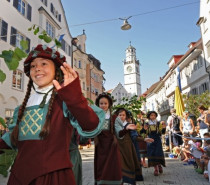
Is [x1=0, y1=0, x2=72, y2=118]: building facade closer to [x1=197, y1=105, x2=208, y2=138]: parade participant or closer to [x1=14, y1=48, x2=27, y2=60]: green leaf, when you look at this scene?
[x1=197, y1=105, x2=208, y2=138]: parade participant

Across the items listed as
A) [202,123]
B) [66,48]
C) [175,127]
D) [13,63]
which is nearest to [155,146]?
[202,123]

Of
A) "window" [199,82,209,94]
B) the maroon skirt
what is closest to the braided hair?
the maroon skirt

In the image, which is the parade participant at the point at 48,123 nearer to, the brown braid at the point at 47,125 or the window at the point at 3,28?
the brown braid at the point at 47,125

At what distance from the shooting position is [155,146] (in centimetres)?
677

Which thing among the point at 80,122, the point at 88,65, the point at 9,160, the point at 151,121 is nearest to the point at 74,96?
the point at 80,122

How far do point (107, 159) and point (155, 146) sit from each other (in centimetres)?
322

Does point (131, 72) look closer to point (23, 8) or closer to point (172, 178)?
point (23, 8)

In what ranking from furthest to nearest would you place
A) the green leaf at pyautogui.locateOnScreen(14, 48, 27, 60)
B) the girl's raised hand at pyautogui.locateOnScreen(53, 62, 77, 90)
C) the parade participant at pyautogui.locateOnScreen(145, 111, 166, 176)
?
the parade participant at pyautogui.locateOnScreen(145, 111, 166, 176), the green leaf at pyautogui.locateOnScreen(14, 48, 27, 60), the girl's raised hand at pyautogui.locateOnScreen(53, 62, 77, 90)

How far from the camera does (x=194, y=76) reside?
2498 centimetres

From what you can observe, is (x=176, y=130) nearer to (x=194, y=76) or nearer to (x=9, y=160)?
(x=9, y=160)

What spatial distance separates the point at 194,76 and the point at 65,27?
16.1 m

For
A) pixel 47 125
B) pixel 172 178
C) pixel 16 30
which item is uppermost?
pixel 16 30

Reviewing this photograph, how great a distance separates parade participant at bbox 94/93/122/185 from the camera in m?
3.91

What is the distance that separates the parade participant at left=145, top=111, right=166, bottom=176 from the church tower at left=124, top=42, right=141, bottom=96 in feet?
306
